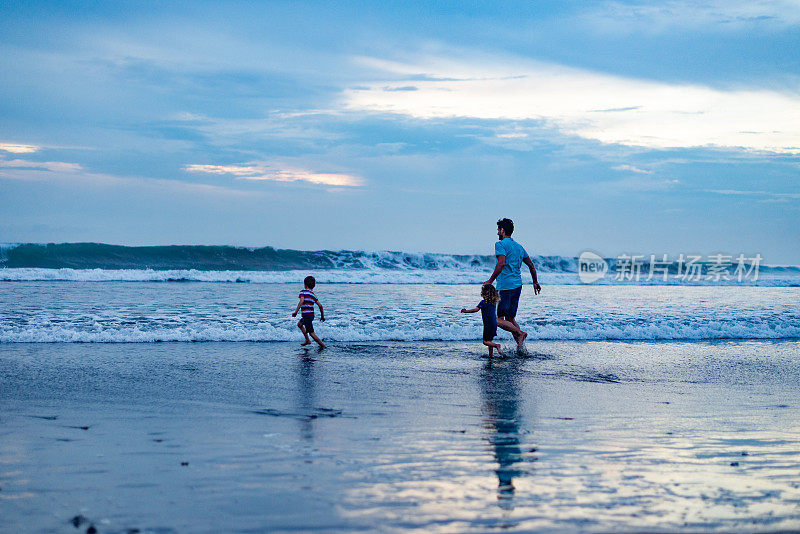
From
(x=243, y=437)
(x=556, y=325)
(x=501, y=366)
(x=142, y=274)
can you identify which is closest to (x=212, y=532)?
(x=243, y=437)

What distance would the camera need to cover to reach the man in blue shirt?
9.88 metres

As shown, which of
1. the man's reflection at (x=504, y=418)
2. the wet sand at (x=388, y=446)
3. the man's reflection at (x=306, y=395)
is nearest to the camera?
the wet sand at (x=388, y=446)

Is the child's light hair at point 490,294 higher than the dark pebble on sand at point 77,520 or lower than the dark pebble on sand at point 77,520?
higher

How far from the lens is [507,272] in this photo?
33.1 feet

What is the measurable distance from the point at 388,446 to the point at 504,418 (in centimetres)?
152

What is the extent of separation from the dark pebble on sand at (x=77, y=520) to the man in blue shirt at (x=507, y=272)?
728 cm

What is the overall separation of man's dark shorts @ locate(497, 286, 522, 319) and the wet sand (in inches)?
46.9

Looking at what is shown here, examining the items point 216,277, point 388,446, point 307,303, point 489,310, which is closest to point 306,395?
point 388,446

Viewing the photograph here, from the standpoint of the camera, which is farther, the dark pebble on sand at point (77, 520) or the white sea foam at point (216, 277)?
the white sea foam at point (216, 277)

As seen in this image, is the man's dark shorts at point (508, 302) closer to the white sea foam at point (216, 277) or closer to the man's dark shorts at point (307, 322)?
the man's dark shorts at point (307, 322)

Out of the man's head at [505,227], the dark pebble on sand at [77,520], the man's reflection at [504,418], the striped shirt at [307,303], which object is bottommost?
the man's reflection at [504,418]

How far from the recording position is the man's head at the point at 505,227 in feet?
32.4

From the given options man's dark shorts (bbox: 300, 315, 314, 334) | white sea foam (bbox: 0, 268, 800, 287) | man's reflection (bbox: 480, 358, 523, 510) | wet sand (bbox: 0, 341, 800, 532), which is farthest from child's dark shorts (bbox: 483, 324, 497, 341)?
white sea foam (bbox: 0, 268, 800, 287)

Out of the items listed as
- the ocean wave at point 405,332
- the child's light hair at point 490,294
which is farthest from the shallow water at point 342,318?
the child's light hair at point 490,294
